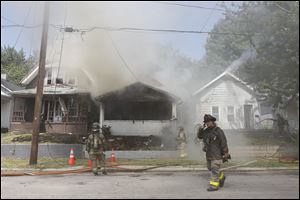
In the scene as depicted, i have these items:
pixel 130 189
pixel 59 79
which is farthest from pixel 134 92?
pixel 59 79

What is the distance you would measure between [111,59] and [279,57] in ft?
22.2

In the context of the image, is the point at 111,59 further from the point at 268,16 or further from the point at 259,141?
the point at 268,16

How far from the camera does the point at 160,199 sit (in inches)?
197

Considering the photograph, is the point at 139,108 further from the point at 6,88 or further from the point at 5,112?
the point at 6,88

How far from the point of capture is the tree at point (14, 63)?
152 centimetres

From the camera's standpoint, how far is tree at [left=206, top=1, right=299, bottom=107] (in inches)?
458

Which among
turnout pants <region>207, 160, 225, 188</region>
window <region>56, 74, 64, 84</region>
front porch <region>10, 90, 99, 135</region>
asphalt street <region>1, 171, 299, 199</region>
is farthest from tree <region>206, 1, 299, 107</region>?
window <region>56, 74, 64, 84</region>

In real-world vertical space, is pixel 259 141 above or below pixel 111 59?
below

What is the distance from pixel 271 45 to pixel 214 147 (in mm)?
10052

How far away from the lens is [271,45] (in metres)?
12.8

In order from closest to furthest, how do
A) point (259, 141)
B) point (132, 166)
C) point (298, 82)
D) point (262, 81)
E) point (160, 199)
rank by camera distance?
point (259, 141)
point (160, 199)
point (132, 166)
point (298, 82)
point (262, 81)

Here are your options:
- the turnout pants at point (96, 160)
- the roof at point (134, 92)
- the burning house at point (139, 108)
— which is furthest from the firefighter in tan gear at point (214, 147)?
the turnout pants at point (96, 160)

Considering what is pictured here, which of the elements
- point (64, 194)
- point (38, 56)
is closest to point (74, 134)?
point (38, 56)

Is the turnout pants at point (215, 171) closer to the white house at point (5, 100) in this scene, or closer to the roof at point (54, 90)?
the roof at point (54, 90)
